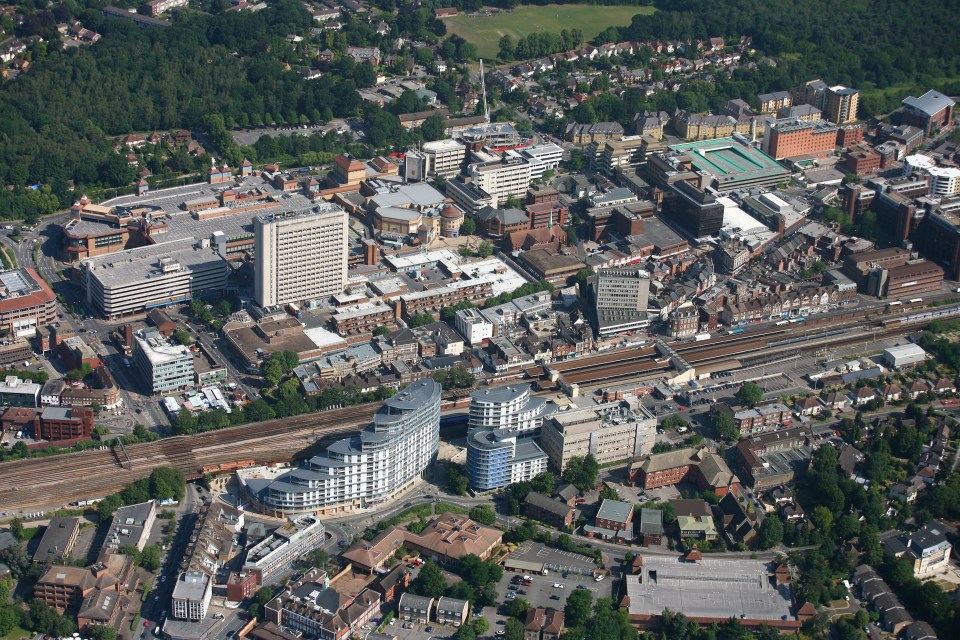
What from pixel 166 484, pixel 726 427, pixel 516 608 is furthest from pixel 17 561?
pixel 726 427

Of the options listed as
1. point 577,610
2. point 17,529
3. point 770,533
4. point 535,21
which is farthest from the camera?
point 535,21

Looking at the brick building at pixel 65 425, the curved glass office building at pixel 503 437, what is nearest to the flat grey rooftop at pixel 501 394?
the curved glass office building at pixel 503 437

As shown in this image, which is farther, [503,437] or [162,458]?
[162,458]

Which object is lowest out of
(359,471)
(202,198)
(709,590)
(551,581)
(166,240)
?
(551,581)

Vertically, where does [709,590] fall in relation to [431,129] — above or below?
below

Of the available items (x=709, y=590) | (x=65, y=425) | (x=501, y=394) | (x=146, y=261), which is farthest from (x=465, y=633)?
(x=146, y=261)

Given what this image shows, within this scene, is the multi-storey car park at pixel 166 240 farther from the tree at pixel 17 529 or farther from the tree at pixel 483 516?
the tree at pixel 483 516

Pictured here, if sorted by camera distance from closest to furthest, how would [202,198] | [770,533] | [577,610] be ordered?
1. [577,610]
2. [770,533]
3. [202,198]

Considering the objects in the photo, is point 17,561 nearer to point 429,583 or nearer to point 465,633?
point 429,583
